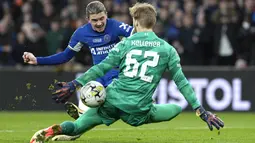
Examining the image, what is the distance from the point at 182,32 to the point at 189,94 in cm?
1191

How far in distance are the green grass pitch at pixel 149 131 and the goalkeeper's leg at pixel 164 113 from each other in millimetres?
1293

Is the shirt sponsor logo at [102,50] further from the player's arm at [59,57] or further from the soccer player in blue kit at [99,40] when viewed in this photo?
the player's arm at [59,57]

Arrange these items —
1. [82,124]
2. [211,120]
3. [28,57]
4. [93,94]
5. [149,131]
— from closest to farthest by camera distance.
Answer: [211,120] → [93,94] → [82,124] → [28,57] → [149,131]

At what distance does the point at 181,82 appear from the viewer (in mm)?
9711

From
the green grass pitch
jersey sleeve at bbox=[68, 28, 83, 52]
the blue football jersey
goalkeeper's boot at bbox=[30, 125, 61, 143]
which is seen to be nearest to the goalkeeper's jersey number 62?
goalkeeper's boot at bbox=[30, 125, 61, 143]

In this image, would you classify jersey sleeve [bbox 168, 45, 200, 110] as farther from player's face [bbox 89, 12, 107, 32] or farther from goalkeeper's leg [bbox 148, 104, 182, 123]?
player's face [bbox 89, 12, 107, 32]

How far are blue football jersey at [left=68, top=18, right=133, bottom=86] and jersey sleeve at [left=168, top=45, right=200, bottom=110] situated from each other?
8.09 feet

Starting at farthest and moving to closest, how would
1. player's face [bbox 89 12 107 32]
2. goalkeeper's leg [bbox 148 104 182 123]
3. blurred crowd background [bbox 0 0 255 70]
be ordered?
blurred crowd background [bbox 0 0 255 70], player's face [bbox 89 12 107 32], goalkeeper's leg [bbox 148 104 182 123]

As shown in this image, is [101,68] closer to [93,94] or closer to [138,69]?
[93,94]

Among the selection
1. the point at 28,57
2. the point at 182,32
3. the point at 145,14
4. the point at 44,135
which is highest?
the point at 145,14

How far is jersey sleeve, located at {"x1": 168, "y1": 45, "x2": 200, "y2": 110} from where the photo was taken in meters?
9.60

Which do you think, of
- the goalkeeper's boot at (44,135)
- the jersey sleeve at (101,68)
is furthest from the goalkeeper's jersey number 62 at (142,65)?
the goalkeeper's boot at (44,135)

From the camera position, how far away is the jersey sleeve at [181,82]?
31.5 feet

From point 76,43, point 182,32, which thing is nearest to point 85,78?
point 76,43
